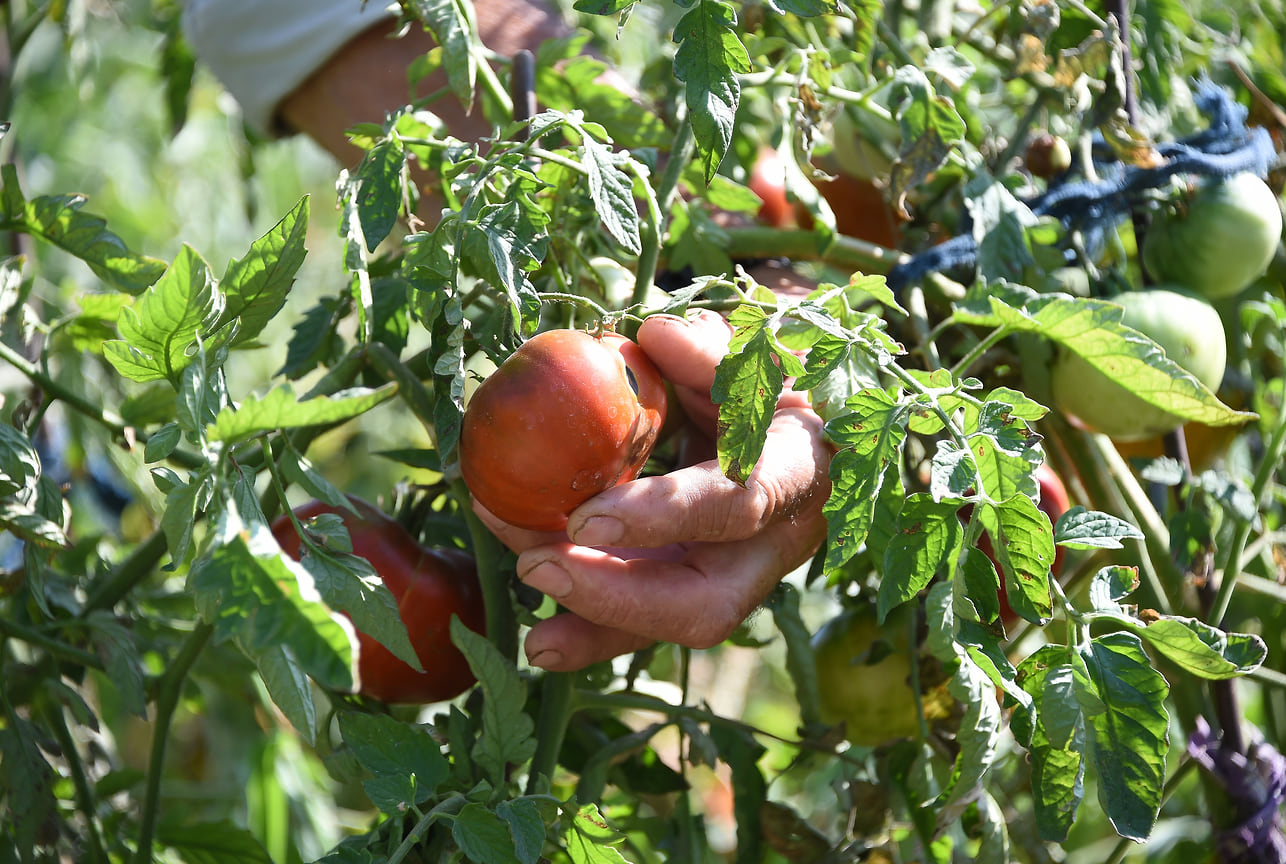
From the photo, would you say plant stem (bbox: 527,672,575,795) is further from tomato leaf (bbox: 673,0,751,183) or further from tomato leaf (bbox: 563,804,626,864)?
tomato leaf (bbox: 673,0,751,183)

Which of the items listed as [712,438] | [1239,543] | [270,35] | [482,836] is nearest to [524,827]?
[482,836]

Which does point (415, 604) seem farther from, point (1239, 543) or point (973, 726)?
point (1239, 543)

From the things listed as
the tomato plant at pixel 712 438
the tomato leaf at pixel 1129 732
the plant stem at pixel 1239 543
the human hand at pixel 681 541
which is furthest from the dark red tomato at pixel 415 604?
the plant stem at pixel 1239 543

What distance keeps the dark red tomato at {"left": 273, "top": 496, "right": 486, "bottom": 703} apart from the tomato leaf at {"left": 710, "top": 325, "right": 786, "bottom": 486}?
0.24 meters

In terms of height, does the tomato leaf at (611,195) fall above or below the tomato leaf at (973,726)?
above

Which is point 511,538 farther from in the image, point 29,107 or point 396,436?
point 29,107

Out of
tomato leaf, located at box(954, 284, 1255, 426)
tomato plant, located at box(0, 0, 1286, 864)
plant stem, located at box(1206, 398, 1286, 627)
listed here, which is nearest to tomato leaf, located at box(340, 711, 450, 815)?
tomato plant, located at box(0, 0, 1286, 864)

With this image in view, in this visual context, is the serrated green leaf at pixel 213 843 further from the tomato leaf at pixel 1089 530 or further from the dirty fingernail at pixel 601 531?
the tomato leaf at pixel 1089 530

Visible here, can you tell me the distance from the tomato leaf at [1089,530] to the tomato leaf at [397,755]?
0.29m

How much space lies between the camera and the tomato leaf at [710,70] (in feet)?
1.43

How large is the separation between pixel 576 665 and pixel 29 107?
83.9 inches

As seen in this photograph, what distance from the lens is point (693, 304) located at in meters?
0.47

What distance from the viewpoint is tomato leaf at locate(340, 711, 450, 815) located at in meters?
0.47

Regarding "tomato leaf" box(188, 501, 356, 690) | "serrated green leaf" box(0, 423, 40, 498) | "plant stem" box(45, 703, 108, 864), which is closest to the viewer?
"tomato leaf" box(188, 501, 356, 690)
